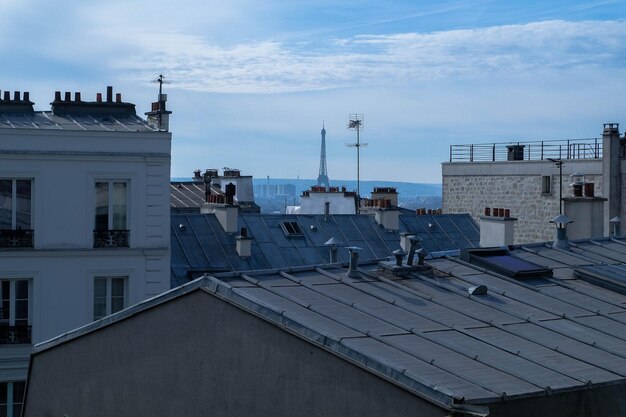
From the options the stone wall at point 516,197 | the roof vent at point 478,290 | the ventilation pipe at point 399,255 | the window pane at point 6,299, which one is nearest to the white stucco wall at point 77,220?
the window pane at point 6,299

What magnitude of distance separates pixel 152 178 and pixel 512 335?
18.7m

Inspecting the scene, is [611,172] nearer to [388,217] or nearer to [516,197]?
[516,197]

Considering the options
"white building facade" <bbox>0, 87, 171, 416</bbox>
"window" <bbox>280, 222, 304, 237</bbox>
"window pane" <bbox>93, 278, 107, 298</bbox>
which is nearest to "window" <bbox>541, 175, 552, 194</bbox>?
"window" <bbox>280, 222, 304, 237</bbox>

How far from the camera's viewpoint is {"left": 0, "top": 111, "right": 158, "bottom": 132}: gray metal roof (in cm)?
3194

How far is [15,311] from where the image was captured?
30266mm

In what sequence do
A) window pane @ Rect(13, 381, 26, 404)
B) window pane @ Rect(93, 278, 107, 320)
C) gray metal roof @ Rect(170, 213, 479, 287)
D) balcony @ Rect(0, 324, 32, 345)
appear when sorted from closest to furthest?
window pane @ Rect(13, 381, 26, 404)
balcony @ Rect(0, 324, 32, 345)
window pane @ Rect(93, 278, 107, 320)
gray metal roof @ Rect(170, 213, 479, 287)

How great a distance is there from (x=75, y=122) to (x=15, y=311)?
6290 mm

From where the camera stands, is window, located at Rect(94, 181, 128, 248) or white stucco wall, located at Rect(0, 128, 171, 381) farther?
window, located at Rect(94, 181, 128, 248)

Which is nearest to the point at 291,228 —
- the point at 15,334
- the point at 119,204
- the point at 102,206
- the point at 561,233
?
the point at 119,204

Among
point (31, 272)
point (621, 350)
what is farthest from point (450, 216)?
point (621, 350)

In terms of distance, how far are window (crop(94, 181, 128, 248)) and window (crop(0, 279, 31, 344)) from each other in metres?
2.42

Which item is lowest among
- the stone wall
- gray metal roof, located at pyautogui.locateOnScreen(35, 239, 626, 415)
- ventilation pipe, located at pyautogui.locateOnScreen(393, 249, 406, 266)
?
gray metal roof, located at pyautogui.locateOnScreen(35, 239, 626, 415)

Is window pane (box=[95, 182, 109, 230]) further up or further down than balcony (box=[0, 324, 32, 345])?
further up

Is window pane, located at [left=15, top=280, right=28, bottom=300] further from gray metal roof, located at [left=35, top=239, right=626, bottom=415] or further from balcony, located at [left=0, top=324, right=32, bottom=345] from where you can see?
gray metal roof, located at [left=35, top=239, right=626, bottom=415]
